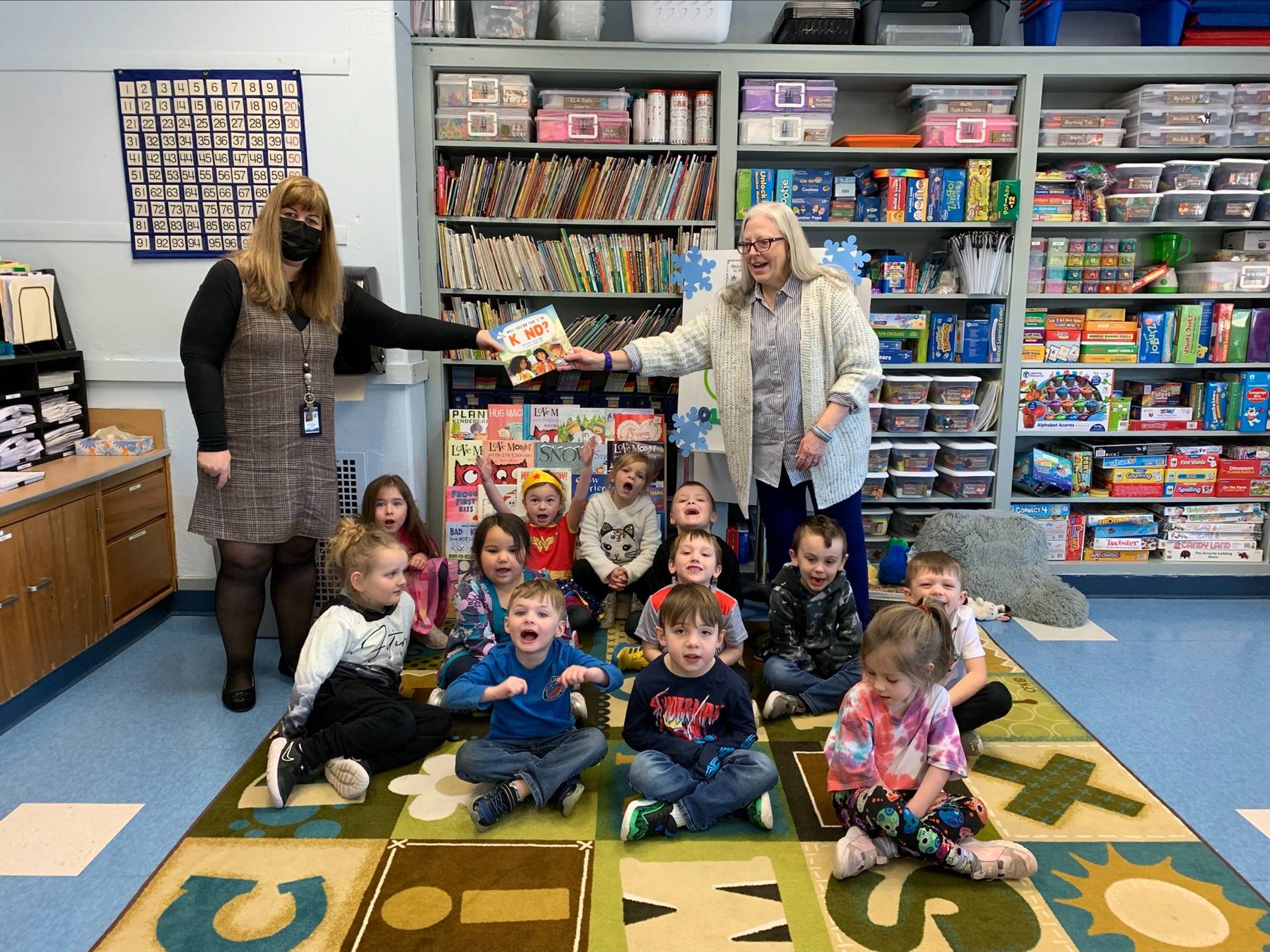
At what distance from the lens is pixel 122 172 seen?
3551 mm

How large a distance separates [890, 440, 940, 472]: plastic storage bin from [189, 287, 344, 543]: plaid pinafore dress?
249cm

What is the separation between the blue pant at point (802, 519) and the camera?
317 centimetres

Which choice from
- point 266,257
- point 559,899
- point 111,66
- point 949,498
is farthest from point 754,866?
point 111,66

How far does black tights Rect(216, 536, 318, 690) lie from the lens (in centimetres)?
298

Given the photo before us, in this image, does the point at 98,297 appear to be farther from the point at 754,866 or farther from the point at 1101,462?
the point at 1101,462

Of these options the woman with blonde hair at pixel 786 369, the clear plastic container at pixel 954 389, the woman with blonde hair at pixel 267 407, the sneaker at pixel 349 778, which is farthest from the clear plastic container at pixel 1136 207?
the sneaker at pixel 349 778

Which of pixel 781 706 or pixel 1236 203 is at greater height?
pixel 1236 203

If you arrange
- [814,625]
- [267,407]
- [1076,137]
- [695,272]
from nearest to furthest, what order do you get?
[267,407] < [814,625] < [695,272] < [1076,137]

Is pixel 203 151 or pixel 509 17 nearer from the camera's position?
pixel 203 151

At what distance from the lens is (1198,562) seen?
422 centimetres

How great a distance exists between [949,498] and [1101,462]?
713mm

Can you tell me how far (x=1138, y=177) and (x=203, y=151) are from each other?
383cm

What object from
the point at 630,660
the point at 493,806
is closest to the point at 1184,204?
the point at 630,660

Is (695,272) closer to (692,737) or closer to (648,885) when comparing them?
(692,737)
